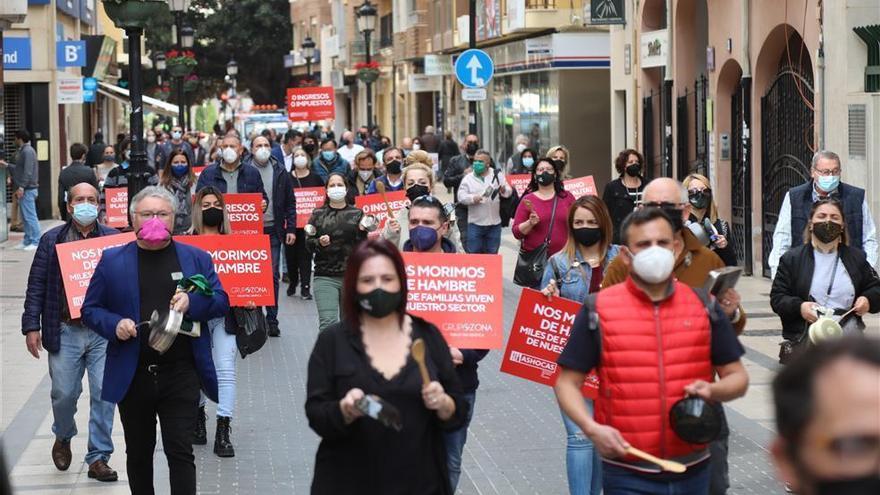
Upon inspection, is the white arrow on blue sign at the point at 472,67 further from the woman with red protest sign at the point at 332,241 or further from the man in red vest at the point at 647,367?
the man in red vest at the point at 647,367

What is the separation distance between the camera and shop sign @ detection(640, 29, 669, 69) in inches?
1033

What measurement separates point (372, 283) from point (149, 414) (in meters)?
2.68

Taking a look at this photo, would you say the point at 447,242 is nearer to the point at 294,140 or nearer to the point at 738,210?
the point at 738,210

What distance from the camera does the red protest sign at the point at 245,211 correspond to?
14820 millimetres

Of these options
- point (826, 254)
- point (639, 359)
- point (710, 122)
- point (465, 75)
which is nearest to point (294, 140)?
point (465, 75)

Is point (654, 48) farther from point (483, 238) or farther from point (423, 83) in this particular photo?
point (423, 83)

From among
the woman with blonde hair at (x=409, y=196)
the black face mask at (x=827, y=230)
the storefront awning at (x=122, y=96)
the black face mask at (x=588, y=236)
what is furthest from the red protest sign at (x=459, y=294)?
the storefront awning at (x=122, y=96)

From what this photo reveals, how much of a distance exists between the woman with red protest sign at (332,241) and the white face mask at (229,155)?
2.72 m

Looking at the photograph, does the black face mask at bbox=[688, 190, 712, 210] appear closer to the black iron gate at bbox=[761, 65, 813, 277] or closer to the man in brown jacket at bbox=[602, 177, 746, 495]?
the man in brown jacket at bbox=[602, 177, 746, 495]

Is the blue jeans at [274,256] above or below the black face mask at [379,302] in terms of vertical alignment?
below

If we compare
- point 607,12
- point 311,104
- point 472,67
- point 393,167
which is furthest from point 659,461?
point 311,104

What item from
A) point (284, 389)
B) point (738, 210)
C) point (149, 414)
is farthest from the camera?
point (738, 210)

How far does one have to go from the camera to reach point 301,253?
19.0m

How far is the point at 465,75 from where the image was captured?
28094 mm
